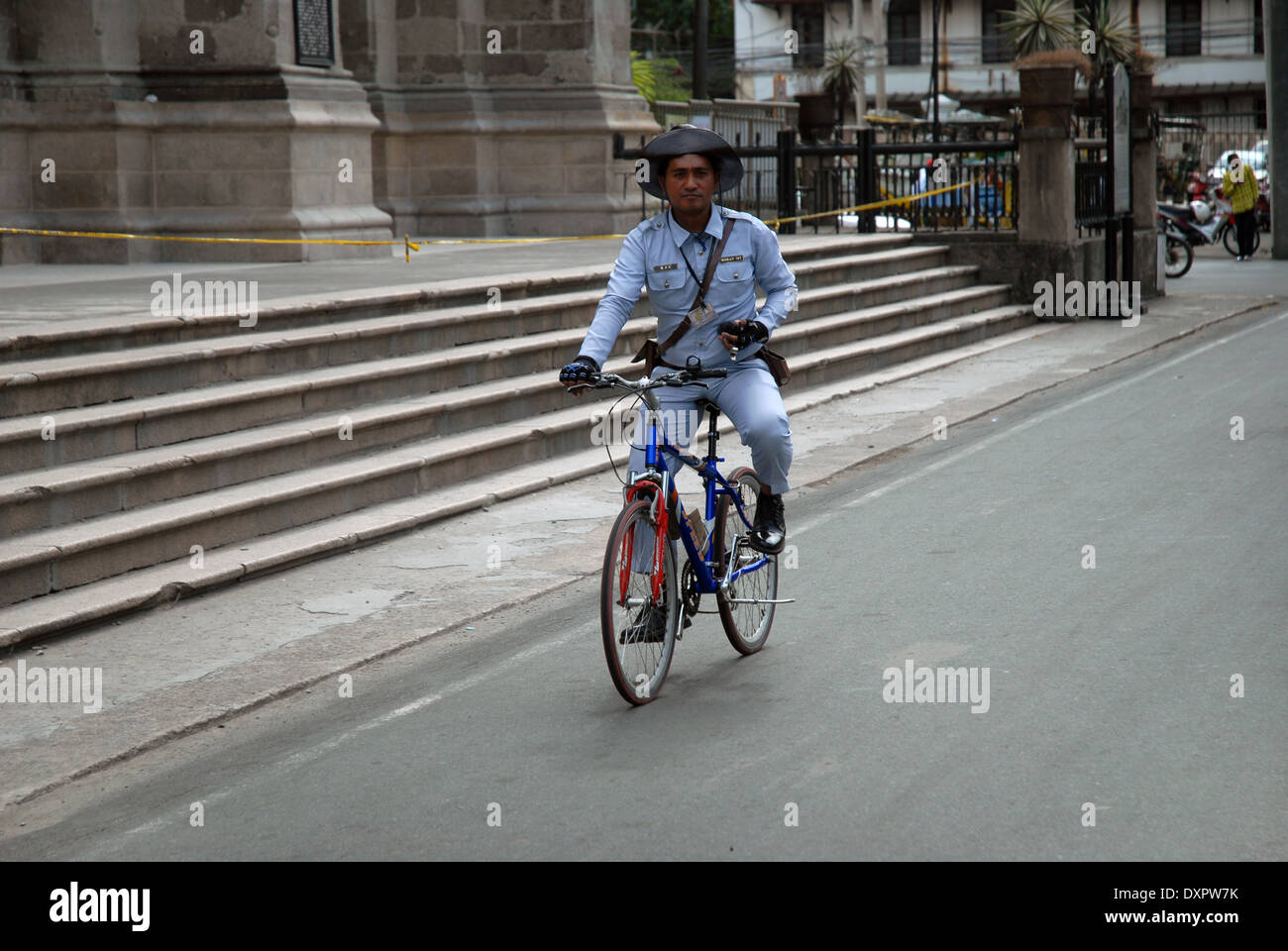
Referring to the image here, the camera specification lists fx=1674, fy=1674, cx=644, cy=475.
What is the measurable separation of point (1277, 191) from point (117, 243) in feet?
63.9

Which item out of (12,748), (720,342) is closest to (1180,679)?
(720,342)

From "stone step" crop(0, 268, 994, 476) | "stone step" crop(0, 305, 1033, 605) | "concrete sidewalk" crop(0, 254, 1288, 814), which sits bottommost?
"concrete sidewalk" crop(0, 254, 1288, 814)

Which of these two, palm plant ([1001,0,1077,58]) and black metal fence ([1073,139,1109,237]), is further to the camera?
palm plant ([1001,0,1077,58])

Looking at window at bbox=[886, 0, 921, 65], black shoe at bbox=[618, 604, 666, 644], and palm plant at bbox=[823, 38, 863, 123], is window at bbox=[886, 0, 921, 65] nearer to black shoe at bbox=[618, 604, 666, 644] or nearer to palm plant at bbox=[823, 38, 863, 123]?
palm plant at bbox=[823, 38, 863, 123]

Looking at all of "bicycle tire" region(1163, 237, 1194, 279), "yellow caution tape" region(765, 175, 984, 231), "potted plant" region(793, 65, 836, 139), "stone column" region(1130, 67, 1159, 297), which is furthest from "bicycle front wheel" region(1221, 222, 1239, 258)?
"yellow caution tape" region(765, 175, 984, 231)

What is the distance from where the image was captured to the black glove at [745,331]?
19.3 feet

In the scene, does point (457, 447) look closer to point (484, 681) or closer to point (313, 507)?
point (313, 507)

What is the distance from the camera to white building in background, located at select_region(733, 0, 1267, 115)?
238ft

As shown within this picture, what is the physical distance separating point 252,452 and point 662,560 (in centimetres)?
367

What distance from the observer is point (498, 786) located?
5152 millimetres

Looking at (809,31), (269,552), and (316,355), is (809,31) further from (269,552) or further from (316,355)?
(269,552)

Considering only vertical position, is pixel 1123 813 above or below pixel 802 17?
below

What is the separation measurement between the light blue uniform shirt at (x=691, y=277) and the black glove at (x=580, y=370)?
45 cm

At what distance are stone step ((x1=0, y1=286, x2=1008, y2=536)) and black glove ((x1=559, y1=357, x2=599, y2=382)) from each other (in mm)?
3118
